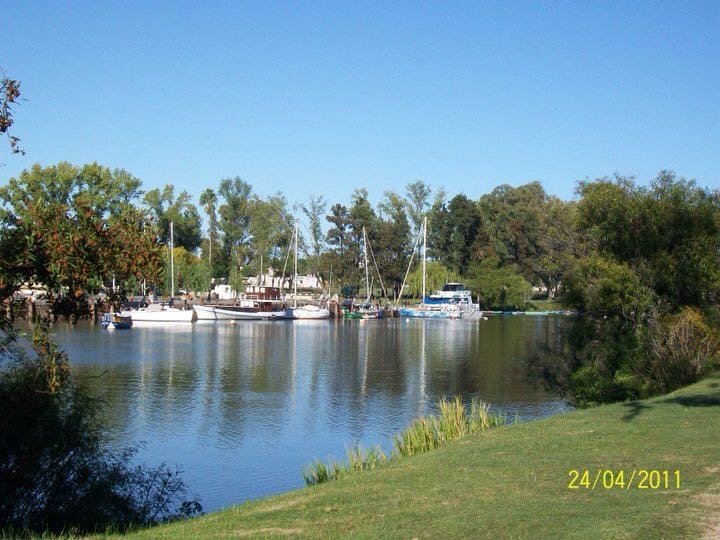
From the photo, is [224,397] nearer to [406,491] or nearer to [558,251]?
[558,251]

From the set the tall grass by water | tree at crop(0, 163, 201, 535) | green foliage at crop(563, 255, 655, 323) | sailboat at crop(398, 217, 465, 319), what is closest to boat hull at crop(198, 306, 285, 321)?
sailboat at crop(398, 217, 465, 319)

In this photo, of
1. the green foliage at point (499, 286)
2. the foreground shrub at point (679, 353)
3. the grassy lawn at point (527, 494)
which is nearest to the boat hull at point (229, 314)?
the green foliage at point (499, 286)

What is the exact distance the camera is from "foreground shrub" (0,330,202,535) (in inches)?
510

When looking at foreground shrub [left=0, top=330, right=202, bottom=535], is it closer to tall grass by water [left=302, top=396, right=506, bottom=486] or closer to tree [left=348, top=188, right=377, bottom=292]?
tall grass by water [left=302, top=396, right=506, bottom=486]

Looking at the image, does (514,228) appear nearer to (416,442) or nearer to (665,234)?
(665,234)

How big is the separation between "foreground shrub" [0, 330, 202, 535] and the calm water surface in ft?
6.42

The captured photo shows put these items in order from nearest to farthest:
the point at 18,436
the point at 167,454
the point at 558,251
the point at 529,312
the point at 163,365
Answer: the point at 18,436
the point at 167,454
the point at 558,251
the point at 163,365
the point at 529,312

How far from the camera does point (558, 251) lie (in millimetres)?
30484

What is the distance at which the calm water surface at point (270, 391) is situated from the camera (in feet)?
72.9

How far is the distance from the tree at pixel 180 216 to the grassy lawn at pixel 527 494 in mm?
92028

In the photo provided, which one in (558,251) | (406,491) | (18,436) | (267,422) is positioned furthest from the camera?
(558,251)

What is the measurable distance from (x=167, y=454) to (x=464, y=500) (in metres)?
14.1

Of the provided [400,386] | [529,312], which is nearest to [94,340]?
[400,386]

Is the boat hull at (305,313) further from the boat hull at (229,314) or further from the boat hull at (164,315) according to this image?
the boat hull at (164,315)
